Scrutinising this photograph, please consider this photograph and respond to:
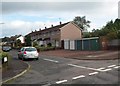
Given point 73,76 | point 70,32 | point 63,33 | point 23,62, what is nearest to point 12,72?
point 73,76

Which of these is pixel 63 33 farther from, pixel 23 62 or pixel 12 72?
pixel 12 72

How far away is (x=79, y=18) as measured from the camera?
11100cm

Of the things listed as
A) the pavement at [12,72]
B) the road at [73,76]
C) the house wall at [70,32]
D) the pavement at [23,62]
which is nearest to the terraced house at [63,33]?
the house wall at [70,32]

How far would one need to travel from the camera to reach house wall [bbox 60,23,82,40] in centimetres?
6724

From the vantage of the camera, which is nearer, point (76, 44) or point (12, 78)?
point (12, 78)

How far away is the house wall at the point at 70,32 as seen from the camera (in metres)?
67.2

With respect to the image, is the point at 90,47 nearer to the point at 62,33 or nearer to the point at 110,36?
the point at 110,36

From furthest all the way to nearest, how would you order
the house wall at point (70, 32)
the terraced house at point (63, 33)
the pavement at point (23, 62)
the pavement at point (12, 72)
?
1. the house wall at point (70, 32)
2. the terraced house at point (63, 33)
3. the pavement at point (23, 62)
4. the pavement at point (12, 72)

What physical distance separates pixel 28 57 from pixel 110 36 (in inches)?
655

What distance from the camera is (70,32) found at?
225 ft

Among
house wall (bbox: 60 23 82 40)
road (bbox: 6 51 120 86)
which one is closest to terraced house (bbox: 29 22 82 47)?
house wall (bbox: 60 23 82 40)

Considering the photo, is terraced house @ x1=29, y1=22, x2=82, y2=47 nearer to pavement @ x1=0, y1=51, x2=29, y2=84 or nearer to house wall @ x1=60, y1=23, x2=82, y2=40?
house wall @ x1=60, y1=23, x2=82, y2=40

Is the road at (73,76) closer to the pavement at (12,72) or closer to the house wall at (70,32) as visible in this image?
the pavement at (12,72)

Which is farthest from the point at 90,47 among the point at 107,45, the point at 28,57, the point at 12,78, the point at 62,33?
the point at 12,78
